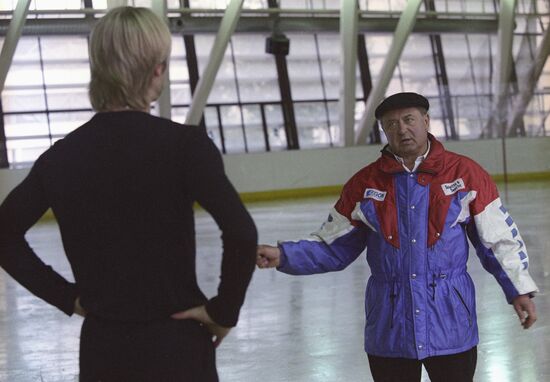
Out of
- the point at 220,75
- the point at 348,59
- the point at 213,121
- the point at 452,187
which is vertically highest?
the point at 452,187

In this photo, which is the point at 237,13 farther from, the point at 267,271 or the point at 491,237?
the point at 491,237

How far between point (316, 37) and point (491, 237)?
27.1 m

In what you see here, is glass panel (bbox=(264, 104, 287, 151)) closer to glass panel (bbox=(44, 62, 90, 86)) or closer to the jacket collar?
glass panel (bbox=(44, 62, 90, 86))

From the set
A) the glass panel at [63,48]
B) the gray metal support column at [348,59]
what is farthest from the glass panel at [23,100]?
the gray metal support column at [348,59]

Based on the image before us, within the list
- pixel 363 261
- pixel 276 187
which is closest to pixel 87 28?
pixel 276 187

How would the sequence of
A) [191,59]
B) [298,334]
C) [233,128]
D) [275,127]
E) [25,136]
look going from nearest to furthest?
[298,334] → [25,136] → [191,59] → [233,128] → [275,127]

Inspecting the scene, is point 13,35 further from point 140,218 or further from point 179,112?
point 140,218

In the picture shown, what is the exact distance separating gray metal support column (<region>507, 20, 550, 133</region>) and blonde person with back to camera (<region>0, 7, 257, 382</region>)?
27.1m

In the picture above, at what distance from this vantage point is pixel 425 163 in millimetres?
4035

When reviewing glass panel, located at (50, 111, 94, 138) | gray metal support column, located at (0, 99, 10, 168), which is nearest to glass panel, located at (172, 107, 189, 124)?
glass panel, located at (50, 111, 94, 138)

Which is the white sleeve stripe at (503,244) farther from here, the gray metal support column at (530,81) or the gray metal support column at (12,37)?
the gray metal support column at (530,81)

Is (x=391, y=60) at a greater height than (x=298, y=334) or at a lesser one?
lesser

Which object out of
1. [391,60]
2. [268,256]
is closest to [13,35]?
[391,60]

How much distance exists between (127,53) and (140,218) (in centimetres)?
40
